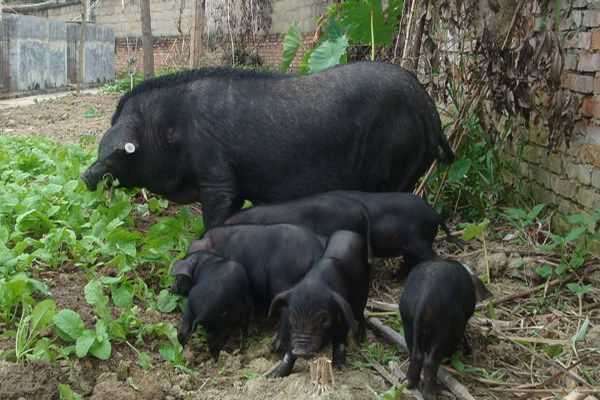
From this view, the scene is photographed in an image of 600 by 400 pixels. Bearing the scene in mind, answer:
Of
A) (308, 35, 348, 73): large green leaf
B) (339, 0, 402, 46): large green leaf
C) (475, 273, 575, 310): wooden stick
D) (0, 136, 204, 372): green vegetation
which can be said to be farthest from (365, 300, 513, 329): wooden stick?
(339, 0, 402, 46): large green leaf

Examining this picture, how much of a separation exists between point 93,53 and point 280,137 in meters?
16.3

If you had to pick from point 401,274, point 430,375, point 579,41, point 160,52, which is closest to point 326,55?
point 579,41

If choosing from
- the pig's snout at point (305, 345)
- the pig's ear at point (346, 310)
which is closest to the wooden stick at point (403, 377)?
the pig's ear at point (346, 310)

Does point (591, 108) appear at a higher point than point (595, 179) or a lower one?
higher

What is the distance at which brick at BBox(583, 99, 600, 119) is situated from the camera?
183 inches

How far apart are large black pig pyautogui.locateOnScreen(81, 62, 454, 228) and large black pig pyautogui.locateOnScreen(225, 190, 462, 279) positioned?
14.3 inches

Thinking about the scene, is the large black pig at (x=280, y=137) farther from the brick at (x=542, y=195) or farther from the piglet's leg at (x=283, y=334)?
the piglet's leg at (x=283, y=334)

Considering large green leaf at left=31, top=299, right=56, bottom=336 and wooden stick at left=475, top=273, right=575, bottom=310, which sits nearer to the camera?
large green leaf at left=31, top=299, right=56, bottom=336

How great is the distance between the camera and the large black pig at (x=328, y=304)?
3.38 meters

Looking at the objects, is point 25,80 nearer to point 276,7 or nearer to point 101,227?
point 276,7

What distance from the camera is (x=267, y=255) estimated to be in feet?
13.3

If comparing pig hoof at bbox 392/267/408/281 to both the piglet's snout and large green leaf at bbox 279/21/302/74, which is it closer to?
the piglet's snout

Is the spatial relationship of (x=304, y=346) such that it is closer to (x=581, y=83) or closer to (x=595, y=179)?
(x=595, y=179)

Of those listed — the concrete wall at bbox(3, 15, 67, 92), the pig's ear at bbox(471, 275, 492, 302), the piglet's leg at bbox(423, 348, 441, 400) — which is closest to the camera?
the piglet's leg at bbox(423, 348, 441, 400)
